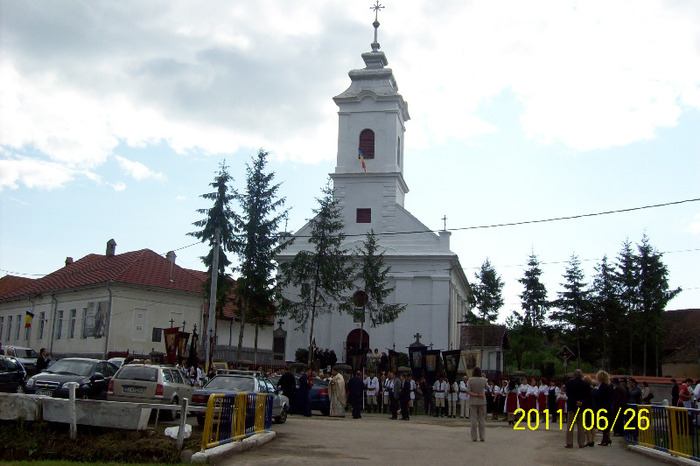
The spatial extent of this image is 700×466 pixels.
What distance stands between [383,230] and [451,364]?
14.5 meters

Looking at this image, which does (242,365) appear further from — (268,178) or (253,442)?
(253,442)

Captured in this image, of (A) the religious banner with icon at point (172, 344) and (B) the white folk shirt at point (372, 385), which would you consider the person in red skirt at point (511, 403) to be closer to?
(B) the white folk shirt at point (372, 385)

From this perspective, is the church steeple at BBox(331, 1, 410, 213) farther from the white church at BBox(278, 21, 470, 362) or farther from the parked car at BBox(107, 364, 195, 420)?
the parked car at BBox(107, 364, 195, 420)

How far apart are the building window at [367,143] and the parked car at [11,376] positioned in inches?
1073

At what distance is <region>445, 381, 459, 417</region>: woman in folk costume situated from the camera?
93.5 feet

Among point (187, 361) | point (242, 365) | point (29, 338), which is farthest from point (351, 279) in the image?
point (29, 338)

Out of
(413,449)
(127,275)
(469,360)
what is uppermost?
(127,275)

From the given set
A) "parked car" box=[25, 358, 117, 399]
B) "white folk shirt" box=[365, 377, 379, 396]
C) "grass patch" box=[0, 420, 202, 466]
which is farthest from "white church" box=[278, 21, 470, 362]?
"grass patch" box=[0, 420, 202, 466]

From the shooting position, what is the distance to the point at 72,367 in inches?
809

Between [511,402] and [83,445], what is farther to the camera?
[511,402]

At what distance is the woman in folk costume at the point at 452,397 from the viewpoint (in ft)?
93.5

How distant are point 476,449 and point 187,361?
17214mm

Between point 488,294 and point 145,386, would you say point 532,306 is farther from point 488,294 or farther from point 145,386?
point 145,386

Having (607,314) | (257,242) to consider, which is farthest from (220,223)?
(607,314)
